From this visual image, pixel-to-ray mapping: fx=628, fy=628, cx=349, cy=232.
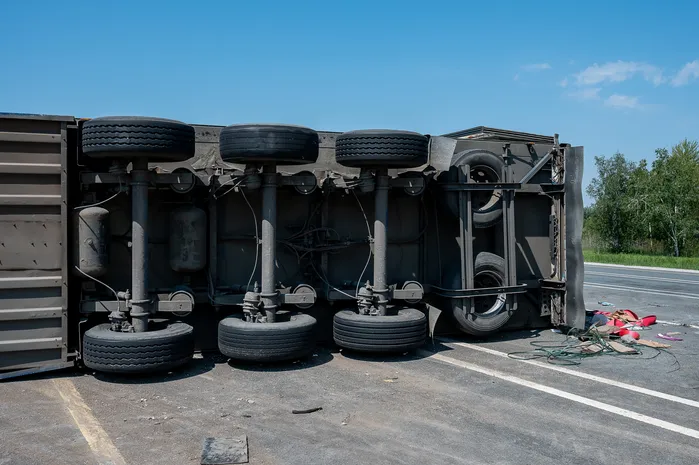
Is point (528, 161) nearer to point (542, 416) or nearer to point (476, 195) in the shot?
point (476, 195)

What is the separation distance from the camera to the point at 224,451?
477 cm

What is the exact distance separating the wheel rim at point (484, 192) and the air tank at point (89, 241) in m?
5.21

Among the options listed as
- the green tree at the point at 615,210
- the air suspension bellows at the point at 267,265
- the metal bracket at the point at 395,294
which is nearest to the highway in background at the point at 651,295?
the metal bracket at the point at 395,294

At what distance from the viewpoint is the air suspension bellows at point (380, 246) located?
310 inches

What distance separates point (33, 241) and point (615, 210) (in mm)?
54584

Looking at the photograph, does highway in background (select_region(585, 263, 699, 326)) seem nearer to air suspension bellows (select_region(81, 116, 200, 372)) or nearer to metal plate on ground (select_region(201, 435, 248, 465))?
air suspension bellows (select_region(81, 116, 200, 372))

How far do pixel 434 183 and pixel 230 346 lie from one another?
3.84 metres

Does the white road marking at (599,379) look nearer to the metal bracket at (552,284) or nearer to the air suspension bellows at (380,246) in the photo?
the air suspension bellows at (380,246)

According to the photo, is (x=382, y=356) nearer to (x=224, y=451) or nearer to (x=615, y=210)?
(x=224, y=451)

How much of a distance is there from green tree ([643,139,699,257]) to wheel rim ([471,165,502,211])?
140ft

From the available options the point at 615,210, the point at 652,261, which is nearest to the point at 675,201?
the point at 615,210

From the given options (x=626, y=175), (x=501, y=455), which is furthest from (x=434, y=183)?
(x=626, y=175)

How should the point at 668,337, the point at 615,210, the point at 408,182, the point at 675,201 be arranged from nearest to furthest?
the point at 408,182, the point at 668,337, the point at 675,201, the point at 615,210

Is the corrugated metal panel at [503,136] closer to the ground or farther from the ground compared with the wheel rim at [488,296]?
farther from the ground
